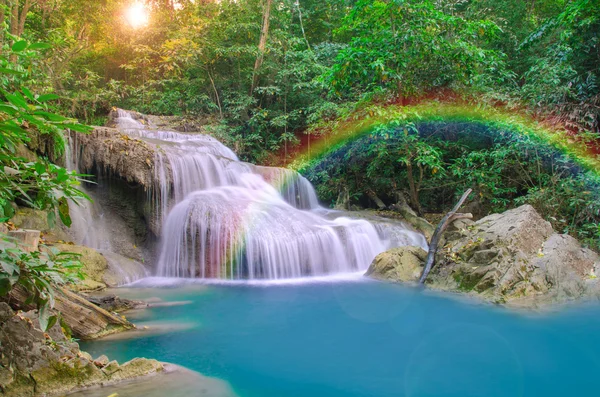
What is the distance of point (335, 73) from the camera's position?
9.75 meters

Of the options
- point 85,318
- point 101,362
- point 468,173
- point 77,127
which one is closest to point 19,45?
point 77,127

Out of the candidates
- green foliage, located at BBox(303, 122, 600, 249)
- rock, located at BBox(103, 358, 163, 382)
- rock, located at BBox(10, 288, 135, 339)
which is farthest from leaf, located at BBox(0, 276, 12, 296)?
green foliage, located at BBox(303, 122, 600, 249)

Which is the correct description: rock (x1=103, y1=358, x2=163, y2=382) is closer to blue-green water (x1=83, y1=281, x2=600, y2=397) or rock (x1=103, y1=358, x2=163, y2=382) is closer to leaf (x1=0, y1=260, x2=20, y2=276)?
blue-green water (x1=83, y1=281, x2=600, y2=397)

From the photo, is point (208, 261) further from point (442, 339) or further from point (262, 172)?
point (442, 339)

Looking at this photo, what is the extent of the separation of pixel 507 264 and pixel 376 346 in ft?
10.1

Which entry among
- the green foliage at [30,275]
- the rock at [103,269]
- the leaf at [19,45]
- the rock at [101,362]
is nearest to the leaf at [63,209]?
the green foliage at [30,275]

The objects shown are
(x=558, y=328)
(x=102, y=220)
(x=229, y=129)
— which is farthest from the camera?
(x=229, y=129)

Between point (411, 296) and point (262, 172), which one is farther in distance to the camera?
point (262, 172)

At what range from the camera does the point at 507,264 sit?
242 inches

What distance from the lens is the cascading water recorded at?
807 centimetres

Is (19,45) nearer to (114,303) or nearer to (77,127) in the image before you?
(77,127)

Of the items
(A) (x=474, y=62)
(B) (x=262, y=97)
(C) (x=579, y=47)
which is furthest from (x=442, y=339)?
(B) (x=262, y=97)

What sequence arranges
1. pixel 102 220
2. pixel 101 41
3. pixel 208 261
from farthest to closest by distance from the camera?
pixel 101 41, pixel 102 220, pixel 208 261

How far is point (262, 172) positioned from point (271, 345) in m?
7.61
